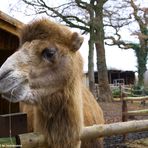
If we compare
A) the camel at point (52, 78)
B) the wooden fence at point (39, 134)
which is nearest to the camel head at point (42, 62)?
the camel at point (52, 78)

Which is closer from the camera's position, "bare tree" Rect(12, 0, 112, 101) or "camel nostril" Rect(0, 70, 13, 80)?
"camel nostril" Rect(0, 70, 13, 80)

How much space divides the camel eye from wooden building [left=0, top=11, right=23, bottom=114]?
1114 millimetres

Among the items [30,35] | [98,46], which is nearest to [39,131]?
[30,35]

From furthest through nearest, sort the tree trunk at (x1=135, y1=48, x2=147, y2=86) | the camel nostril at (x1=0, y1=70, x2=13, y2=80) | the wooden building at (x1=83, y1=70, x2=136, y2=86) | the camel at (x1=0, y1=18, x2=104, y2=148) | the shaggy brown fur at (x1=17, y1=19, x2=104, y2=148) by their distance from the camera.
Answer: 1. the wooden building at (x1=83, y1=70, x2=136, y2=86)
2. the tree trunk at (x1=135, y1=48, x2=147, y2=86)
3. the shaggy brown fur at (x1=17, y1=19, x2=104, y2=148)
4. the camel at (x1=0, y1=18, x2=104, y2=148)
5. the camel nostril at (x1=0, y1=70, x2=13, y2=80)

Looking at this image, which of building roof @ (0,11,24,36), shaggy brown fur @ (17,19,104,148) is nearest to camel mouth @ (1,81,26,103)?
shaggy brown fur @ (17,19,104,148)

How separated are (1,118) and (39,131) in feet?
1.31

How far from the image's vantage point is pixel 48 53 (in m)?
→ 3.32

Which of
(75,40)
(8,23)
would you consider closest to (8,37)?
(8,23)

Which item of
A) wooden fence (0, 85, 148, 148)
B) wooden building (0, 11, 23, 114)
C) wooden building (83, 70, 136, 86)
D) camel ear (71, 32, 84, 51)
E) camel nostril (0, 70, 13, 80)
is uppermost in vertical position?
wooden building (83, 70, 136, 86)

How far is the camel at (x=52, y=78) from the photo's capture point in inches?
127

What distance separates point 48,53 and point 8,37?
6.91 feet

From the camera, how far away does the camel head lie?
10.0ft

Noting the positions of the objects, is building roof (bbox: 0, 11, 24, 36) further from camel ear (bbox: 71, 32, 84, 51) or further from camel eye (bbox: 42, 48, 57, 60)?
camel eye (bbox: 42, 48, 57, 60)

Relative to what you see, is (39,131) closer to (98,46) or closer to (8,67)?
(8,67)
